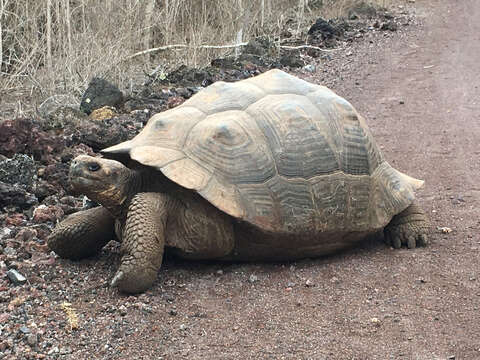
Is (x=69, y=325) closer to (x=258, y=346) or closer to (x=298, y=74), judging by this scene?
(x=258, y=346)

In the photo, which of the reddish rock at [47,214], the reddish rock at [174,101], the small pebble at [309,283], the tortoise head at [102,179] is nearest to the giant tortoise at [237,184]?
the tortoise head at [102,179]

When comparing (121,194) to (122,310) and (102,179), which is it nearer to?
(102,179)

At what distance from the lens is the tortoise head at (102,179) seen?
3428 millimetres

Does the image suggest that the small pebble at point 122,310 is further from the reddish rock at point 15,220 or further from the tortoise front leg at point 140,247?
the reddish rock at point 15,220

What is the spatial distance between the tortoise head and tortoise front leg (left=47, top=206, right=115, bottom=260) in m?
0.20

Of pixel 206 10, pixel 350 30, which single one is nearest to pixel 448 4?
pixel 350 30

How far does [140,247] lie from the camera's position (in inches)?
130

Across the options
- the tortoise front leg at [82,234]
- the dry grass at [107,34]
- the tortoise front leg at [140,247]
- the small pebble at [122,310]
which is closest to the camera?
the small pebble at [122,310]

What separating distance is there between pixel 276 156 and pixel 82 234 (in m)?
1.17

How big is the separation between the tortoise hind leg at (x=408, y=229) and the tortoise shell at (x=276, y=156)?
0.42 feet

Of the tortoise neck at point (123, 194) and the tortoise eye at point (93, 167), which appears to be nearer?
the tortoise eye at point (93, 167)

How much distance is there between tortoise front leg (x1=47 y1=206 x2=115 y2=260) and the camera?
12.3 ft

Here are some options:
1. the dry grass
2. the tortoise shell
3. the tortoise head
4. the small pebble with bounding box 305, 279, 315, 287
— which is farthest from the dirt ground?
the dry grass

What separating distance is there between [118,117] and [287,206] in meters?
3.09
